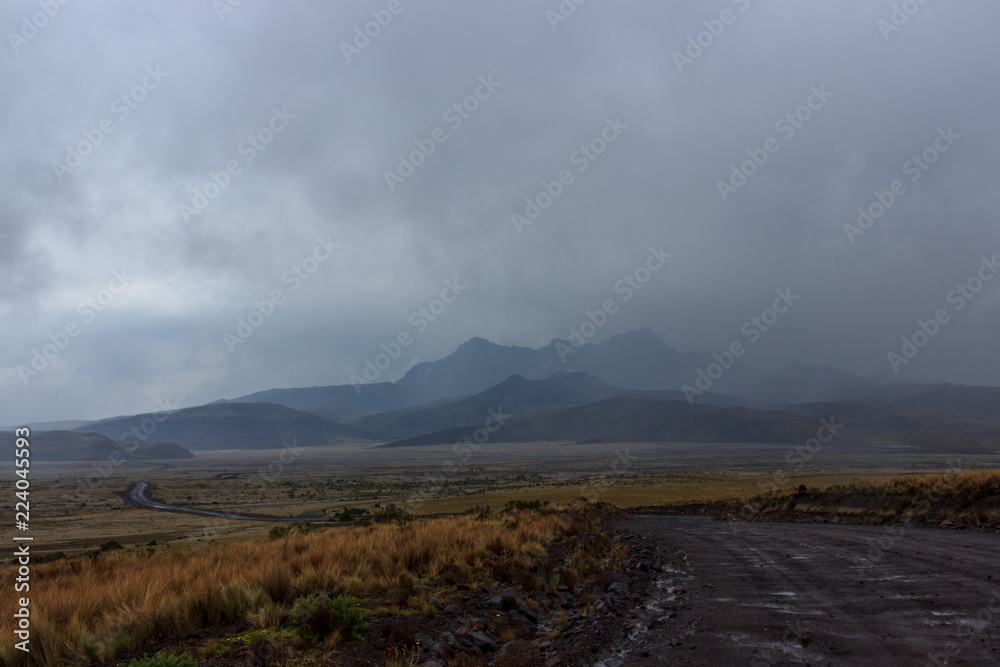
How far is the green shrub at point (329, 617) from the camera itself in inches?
300

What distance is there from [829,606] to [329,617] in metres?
7.99

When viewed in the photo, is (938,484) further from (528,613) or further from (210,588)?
(210,588)

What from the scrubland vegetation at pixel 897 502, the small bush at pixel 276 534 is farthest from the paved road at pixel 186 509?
the scrubland vegetation at pixel 897 502

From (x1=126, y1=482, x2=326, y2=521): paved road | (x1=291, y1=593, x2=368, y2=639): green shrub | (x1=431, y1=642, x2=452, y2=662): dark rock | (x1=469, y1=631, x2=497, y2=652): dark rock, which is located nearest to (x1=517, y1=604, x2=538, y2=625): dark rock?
(x1=469, y1=631, x2=497, y2=652): dark rock

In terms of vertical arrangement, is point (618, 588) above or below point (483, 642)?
below

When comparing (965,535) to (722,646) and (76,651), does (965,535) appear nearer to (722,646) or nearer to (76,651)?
(722,646)

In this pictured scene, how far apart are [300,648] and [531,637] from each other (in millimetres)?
3513

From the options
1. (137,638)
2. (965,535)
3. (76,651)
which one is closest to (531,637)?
(137,638)

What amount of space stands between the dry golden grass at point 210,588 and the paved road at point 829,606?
4.82 meters

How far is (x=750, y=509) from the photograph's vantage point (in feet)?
105

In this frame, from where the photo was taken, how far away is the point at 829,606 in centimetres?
863

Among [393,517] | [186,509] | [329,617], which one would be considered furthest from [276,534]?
[186,509]

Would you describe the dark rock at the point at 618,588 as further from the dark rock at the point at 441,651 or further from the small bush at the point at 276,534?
the small bush at the point at 276,534

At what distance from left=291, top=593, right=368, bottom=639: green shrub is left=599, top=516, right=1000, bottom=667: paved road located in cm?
369
